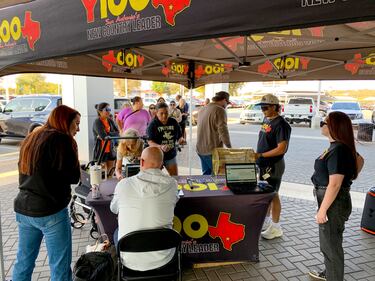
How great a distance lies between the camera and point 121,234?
85.0 inches

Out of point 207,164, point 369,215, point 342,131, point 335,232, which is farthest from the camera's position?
point 207,164

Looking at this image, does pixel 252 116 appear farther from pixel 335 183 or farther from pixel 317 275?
pixel 335 183

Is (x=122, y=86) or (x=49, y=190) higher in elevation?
(x=122, y=86)

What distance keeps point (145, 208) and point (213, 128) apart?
273 cm

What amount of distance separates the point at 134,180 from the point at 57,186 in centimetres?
59

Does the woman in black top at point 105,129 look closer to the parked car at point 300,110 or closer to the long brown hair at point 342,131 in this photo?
the long brown hair at point 342,131

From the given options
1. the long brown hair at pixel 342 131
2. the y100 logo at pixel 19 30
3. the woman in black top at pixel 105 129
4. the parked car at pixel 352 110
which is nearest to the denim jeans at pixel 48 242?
the y100 logo at pixel 19 30

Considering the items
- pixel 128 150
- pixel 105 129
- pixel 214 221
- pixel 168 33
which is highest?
pixel 168 33

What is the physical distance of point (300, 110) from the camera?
18.8 meters

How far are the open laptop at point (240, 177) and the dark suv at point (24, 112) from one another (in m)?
8.69

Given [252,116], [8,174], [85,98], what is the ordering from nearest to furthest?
[8,174], [85,98], [252,116]

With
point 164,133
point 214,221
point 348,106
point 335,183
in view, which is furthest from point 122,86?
point 335,183

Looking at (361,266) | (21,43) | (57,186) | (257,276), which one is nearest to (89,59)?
(21,43)

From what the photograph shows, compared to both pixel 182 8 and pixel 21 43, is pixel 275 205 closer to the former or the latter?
pixel 182 8
